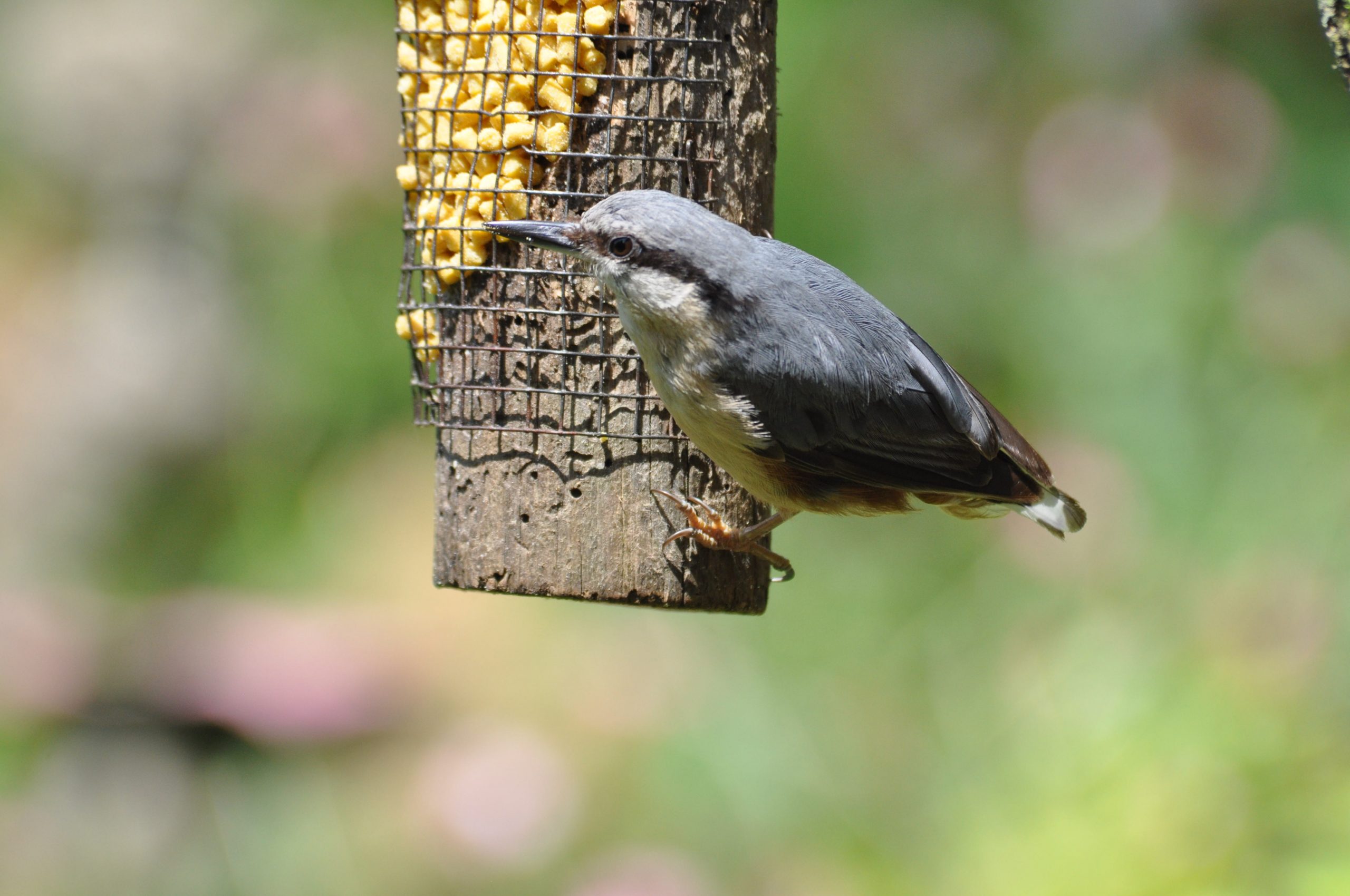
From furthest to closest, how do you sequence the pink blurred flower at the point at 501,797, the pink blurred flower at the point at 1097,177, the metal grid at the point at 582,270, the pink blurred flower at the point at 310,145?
1. the pink blurred flower at the point at 310,145
2. the pink blurred flower at the point at 1097,177
3. the pink blurred flower at the point at 501,797
4. the metal grid at the point at 582,270

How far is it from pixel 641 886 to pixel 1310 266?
12.2 ft

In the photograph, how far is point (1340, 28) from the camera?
1.94m

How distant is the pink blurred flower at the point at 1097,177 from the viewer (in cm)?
558

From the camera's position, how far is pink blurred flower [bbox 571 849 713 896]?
406 cm

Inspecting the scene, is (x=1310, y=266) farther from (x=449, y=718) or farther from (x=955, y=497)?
(x=449, y=718)

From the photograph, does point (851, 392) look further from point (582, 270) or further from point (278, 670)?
point (278, 670)

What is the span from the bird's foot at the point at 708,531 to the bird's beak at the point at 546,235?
59 centimetres

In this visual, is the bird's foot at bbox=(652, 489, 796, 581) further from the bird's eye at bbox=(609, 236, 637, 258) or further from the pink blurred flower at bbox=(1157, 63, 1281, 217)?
the pink blurred flower at bbox=(1157, 63, 1281, 217)

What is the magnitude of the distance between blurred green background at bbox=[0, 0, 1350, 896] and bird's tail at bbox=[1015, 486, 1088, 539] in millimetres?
1167

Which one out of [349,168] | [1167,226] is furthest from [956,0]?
[349,168]

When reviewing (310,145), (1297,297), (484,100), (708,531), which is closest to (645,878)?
(708,531)

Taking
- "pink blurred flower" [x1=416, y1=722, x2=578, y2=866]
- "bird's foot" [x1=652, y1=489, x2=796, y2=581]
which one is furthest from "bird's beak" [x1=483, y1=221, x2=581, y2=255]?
"pink blurred flower" [x1=416, y1=722, x2=578, y2=866]

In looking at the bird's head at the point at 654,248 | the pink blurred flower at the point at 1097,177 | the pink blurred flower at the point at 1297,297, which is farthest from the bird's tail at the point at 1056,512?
the pink blurred flower at the point at 1097,177

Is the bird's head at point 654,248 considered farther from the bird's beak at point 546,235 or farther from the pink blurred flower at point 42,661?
the pink blurred flower at point 42,661
